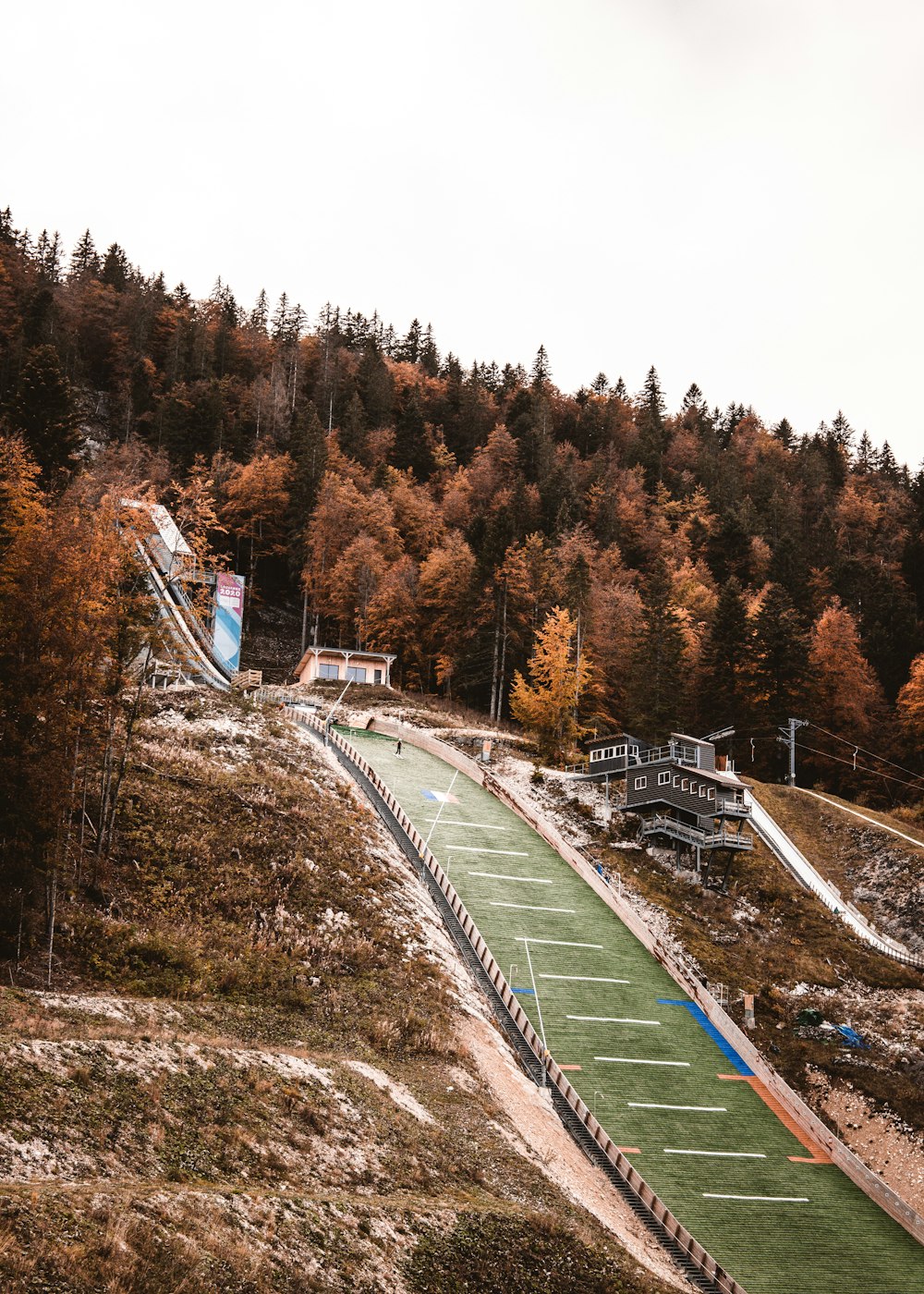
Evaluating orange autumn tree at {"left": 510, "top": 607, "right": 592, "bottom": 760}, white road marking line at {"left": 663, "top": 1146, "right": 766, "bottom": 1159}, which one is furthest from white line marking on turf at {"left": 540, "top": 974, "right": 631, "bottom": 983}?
orange autumn tree at {"left": 510, "top": 607, "right": 592, "bottom": 760}

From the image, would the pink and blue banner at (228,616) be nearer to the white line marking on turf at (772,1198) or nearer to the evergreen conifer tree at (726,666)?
the evergreen conifer tree at (726,666)

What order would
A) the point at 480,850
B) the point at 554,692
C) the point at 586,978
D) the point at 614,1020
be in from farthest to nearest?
the point at 554,692
the point at 480,850
the point at 586,978
the point at 614,1020

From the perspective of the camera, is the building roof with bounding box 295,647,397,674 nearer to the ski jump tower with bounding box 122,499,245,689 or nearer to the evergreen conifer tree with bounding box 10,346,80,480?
the ski jump tower with bounding box 122,499,245,689

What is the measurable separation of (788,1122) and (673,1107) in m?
3.54

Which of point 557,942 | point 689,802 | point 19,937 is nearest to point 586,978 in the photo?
point 557,942

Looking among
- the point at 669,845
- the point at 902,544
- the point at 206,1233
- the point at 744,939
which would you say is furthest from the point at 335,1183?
the point at 902,544

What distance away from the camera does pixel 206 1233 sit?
44.3 feet

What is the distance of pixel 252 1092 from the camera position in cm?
1917

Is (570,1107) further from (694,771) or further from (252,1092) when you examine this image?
(694,771)

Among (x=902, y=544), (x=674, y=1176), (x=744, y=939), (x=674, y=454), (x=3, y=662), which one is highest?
(x=674, y=454)

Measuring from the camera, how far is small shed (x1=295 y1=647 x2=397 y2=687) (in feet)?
230

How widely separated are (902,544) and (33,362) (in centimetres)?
7042

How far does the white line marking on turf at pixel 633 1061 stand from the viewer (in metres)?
31.2

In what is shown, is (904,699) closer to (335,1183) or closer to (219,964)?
(219,964)
